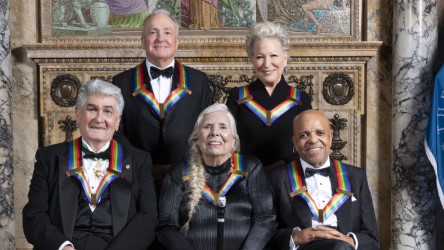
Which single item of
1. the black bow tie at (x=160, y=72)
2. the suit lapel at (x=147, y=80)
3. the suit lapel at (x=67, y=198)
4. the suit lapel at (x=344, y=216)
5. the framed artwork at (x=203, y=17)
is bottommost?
the suit lapel at (x=344, y=216)

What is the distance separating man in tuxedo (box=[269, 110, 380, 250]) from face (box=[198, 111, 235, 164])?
0.34 m

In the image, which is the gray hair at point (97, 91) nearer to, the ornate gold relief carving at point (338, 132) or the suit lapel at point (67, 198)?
the suit lapel at point (67, 198)

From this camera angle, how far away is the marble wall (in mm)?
5660

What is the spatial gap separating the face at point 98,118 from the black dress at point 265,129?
0.79 meters

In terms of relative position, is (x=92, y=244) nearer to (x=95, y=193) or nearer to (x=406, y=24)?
(x=95, y=193)

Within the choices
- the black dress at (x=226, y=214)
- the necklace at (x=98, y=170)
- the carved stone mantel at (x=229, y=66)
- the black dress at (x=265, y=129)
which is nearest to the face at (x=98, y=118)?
the necklace at (x=98, y=170)

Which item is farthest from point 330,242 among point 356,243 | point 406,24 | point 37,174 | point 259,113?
point 406,24

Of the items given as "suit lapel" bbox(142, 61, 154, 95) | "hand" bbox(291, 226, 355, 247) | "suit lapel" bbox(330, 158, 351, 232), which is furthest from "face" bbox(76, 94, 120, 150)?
"suit lapel" bbox(330, 158, 351, 232)

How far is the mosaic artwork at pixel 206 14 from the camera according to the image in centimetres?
633

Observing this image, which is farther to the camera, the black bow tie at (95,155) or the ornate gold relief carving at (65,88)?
the ornate gold relief carving at (65,88)

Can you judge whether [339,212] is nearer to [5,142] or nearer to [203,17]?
[203,17]

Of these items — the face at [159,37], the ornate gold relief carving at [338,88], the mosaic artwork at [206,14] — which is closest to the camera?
the face at [159,37]

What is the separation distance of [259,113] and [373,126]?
2.62 m

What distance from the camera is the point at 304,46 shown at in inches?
245
